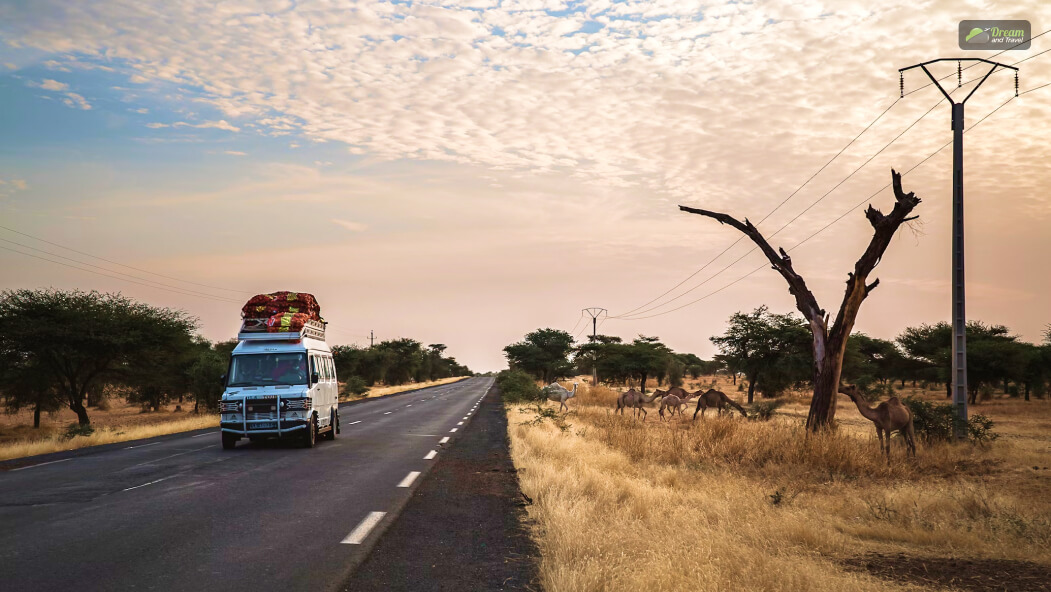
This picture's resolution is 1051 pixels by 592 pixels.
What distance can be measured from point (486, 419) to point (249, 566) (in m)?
25.8

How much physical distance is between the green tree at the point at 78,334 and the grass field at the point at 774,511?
28.1 metres

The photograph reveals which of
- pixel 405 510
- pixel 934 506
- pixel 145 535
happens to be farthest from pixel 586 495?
pixel 145 535

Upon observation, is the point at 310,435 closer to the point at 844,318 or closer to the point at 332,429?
the point at 332,429

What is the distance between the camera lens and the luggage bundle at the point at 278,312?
63.2 feet

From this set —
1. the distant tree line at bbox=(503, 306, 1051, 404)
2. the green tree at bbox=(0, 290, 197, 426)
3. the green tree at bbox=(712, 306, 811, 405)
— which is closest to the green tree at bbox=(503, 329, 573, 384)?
the distant tree line at bbox=(503, 306, 1051, 404)

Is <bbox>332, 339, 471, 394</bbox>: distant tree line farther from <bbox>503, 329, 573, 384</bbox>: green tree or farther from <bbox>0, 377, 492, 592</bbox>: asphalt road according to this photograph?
<bbox>0, 377, 492, 592</bbox>: asphalt road

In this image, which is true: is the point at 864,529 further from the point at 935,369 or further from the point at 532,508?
the point at 935,369

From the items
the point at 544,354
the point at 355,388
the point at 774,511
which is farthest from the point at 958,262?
the point at 544,354

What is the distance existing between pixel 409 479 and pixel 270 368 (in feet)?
25.7

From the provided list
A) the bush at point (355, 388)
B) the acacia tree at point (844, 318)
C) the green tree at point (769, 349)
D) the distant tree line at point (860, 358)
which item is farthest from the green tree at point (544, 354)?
the acacia tree at point (844, 318)

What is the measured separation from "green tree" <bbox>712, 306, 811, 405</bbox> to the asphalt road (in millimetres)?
35805

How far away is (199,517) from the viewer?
912 cm

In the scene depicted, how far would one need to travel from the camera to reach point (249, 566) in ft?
22.0

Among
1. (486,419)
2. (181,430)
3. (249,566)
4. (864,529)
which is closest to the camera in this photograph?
(249,566)
